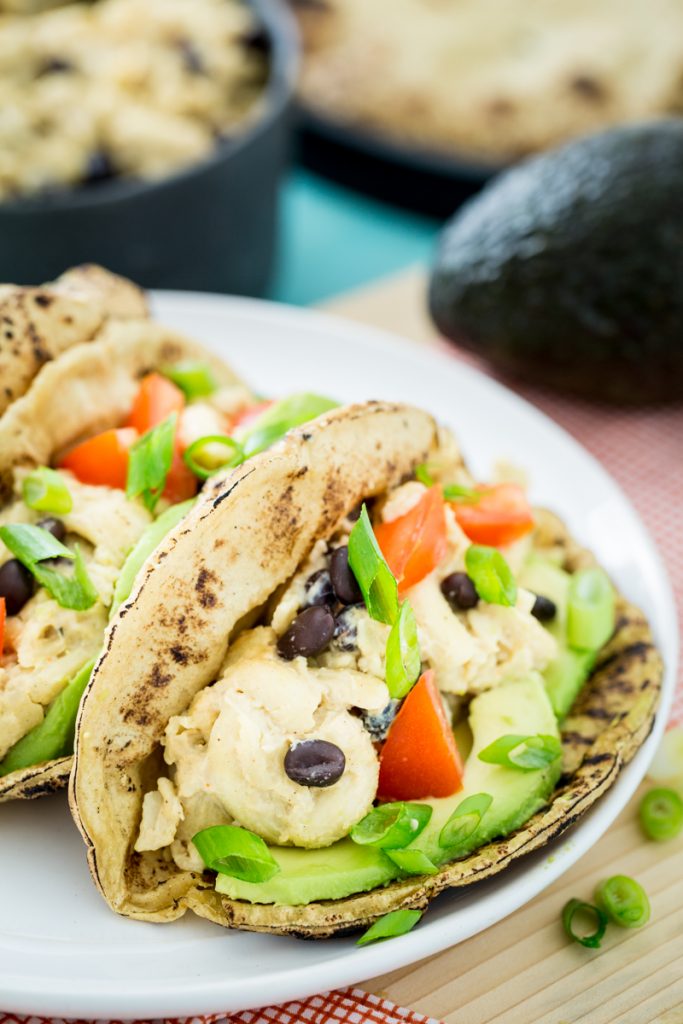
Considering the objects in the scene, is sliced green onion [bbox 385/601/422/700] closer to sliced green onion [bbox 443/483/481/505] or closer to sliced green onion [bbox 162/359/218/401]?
sliced green onion [bbox 443/483/481/505]

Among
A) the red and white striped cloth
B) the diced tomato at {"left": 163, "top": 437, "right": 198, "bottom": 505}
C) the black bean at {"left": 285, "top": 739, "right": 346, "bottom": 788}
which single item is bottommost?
the red and white striped cloth

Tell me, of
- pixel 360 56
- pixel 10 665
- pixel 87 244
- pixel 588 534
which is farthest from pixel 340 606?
pixel 360 56

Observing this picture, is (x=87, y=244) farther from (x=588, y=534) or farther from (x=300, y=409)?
(x=588, y=534)

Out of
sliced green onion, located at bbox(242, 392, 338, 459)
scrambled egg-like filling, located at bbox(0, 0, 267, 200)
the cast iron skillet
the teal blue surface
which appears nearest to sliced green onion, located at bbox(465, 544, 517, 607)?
sliced green onion, located at bbox(242, 392, 338, 459)

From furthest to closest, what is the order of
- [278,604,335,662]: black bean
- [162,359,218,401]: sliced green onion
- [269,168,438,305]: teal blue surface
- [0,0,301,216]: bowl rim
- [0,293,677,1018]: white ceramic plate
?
1. [269,168,438,305]: teal blue surface
2. [0,0,301,216]: bowl rim
3. [162,359,218,401]: sliced green onion
4. [278,604,335,662]: black bean
5. [0,293,677,1018]: white ceramic plate

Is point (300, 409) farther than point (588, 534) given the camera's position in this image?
No

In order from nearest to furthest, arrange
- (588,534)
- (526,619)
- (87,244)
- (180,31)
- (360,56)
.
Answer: (526,619) → (588,534) → (87,244) → (180,31) → (360,56)
